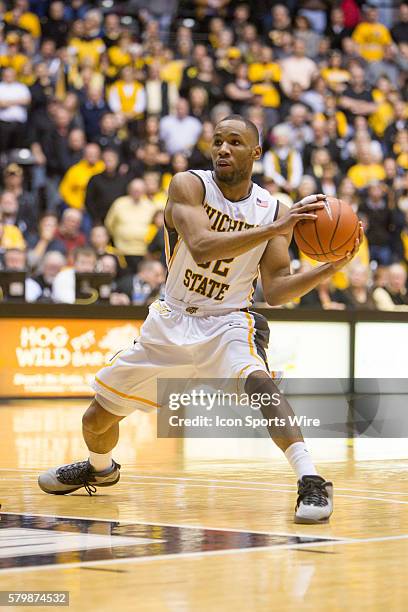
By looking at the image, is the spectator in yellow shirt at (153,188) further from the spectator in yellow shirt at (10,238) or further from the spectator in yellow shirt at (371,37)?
the spectator in yellow shirt at (371,37)

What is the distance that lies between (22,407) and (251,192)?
21.9ft

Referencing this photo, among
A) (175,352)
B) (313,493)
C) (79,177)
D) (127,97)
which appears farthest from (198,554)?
(127,97)

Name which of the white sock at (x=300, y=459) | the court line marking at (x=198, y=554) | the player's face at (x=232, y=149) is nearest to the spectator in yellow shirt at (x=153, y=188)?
the player's face at (x=232, y=149)

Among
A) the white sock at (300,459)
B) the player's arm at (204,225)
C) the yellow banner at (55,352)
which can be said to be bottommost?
the yellow banner at (55,352)

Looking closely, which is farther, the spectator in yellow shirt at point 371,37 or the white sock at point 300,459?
the spectator in yellow shirt at point 371,37

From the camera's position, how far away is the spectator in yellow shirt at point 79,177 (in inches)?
643

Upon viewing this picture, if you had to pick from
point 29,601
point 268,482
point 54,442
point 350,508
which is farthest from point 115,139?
point 29,601

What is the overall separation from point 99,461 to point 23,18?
11.9m

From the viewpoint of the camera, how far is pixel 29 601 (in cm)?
409

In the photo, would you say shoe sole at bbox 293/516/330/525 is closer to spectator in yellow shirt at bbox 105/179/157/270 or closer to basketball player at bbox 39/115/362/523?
basketball player at bbox 39/115/362/523

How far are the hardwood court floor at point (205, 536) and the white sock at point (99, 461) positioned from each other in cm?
19

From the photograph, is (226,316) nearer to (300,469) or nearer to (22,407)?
(300,469)

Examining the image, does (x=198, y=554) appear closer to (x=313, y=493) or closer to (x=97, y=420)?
(x=313, y=493)

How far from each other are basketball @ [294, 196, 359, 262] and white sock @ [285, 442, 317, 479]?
39.8 inches
